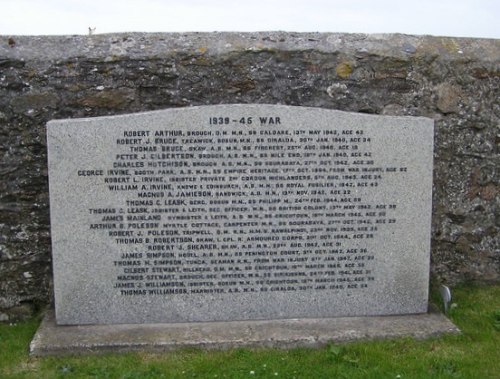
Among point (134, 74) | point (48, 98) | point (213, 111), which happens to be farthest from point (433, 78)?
point (48, 98)

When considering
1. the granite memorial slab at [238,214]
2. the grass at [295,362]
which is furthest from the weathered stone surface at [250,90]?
the grass at [295,362]

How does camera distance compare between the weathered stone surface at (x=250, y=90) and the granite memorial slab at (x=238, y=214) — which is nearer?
the granite memorial slab at (x=238, y=214)

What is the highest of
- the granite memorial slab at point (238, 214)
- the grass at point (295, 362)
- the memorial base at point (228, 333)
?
the granite memorial slab at point (238, 214)

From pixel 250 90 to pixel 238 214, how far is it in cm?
102

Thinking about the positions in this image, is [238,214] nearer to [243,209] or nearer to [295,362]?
[243,209]

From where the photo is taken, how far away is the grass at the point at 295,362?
364 centimetres

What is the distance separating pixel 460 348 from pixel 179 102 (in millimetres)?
2731

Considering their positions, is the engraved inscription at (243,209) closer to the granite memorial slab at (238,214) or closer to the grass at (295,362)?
the granite memorial slab at (238,214)

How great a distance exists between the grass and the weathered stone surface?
3.17 feet

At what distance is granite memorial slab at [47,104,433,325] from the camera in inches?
166

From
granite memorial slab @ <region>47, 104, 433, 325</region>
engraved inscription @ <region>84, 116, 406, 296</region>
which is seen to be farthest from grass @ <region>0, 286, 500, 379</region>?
engraved inscription @ <region>84, 116, 406, 296</region>

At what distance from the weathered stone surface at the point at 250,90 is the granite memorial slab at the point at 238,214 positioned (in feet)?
1.25

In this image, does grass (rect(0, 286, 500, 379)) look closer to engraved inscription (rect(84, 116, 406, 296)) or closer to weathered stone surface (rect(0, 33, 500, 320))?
engraved inscription (rect(84, 116, 406, 296))

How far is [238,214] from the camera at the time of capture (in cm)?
433
